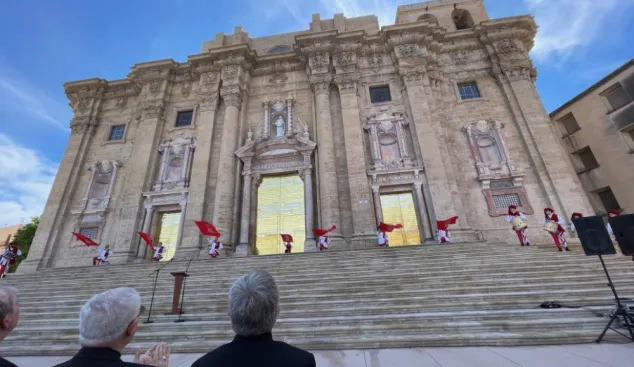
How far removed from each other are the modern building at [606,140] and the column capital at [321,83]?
16.2 metres

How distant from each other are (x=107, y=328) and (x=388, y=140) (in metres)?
15.8

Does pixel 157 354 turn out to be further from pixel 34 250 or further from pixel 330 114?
pixel 34 250

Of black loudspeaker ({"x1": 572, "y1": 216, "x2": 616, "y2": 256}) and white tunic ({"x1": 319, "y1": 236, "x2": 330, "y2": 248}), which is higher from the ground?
white tunic ({"x1": 319, "y1": 236, "x2": 330, "y2": 248})

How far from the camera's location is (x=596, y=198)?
16.7 m

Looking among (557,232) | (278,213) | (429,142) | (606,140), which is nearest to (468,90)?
(429,142)

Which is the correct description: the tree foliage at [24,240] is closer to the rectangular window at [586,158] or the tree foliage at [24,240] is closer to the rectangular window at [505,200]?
the rectangular window at [505,200]

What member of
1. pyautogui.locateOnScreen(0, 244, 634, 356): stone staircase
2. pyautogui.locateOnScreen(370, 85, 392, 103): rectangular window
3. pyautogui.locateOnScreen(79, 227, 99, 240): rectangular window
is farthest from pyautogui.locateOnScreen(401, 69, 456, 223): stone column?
pyautogui.locateOnScreen(79, 227, 99, 240): rectangular window

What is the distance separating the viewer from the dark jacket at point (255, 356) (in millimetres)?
1618

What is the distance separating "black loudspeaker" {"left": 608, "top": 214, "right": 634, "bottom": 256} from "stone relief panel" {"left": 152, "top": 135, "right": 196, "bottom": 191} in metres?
17.1

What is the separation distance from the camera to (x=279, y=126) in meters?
17.6

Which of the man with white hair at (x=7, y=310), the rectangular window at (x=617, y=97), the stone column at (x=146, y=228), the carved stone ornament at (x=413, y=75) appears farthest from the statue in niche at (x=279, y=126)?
the rectangular window at (x=617, y=97)

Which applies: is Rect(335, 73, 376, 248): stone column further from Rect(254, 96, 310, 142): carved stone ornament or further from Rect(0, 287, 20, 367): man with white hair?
Rect(0, 287, 20, 367): man with white hair

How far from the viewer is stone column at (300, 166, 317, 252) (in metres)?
13.5

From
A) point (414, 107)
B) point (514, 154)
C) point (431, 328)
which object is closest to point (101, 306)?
point (431, 328)
